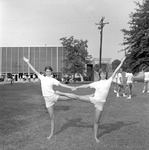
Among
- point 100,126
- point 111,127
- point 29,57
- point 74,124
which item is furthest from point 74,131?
point 29,57

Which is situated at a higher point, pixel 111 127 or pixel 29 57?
pixel 29 57

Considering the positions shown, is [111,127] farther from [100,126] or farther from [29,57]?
[29,57]

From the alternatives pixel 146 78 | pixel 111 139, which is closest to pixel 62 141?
pixel 111 139

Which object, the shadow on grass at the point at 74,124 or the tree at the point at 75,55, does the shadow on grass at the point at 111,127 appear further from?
the tree at the point at 75,55

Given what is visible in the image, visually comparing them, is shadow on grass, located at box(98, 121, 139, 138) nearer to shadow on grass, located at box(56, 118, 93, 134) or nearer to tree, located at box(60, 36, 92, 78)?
shadow on grass, located at box(56, 118, 93, 134)

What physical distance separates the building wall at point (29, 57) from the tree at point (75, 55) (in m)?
34.8

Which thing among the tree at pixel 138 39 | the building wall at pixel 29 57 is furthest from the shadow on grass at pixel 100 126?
the building wall at pixel 29 57

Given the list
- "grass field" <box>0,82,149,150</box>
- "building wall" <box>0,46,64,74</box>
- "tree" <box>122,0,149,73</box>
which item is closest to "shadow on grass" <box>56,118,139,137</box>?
"grass field" <box>0,82,149,150</box>

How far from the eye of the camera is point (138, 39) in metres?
39.3

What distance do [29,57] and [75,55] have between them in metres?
38.9

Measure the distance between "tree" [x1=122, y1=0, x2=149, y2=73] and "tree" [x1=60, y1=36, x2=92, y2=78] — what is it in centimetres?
805

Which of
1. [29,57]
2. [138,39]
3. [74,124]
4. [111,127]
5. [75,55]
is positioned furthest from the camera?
[29,57]

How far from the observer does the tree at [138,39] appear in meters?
38.6

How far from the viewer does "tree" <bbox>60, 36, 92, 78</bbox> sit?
44.1 metres
